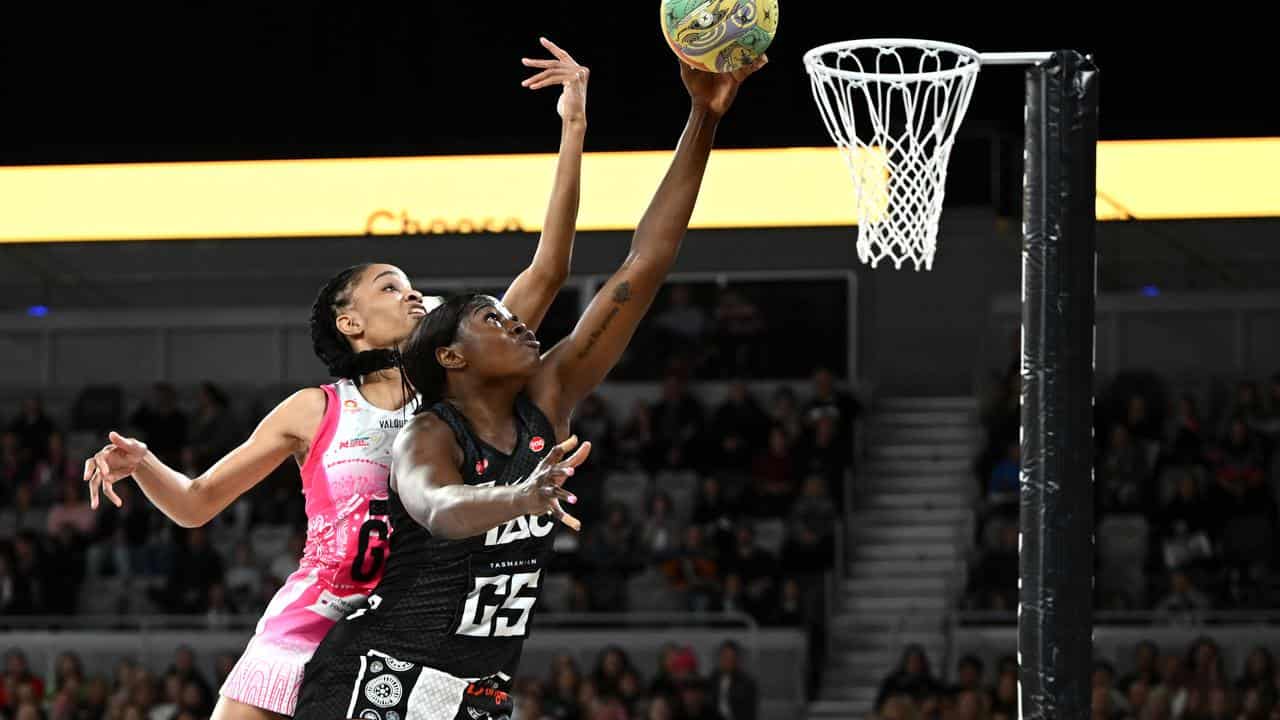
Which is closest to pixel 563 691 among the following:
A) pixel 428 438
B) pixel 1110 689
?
pixel 1110 689

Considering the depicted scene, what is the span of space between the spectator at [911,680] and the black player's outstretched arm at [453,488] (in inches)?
344

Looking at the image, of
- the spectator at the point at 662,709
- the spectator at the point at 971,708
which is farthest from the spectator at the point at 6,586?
the spectator at the point at 971,708

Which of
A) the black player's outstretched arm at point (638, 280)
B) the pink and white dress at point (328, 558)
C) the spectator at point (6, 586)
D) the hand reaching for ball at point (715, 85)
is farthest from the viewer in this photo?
the spectator at point (6, 586)

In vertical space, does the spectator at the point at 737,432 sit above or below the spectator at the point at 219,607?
above

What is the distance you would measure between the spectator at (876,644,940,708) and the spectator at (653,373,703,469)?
3751 millimetres

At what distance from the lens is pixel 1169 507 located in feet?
45.5

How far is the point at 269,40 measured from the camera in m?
10.1

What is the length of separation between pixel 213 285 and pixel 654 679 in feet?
31.8

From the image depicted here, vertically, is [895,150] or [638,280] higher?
[895,150]

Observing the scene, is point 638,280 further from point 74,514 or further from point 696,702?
point 74,514

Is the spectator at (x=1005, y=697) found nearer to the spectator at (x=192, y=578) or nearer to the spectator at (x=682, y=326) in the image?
the spectator at (x=192, y=578)

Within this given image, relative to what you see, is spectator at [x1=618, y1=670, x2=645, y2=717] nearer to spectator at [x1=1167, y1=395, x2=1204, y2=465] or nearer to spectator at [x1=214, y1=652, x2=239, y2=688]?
spectator at [x1=214, y1=652, x2=239, y2=688]

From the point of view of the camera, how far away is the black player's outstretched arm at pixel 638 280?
159 inches

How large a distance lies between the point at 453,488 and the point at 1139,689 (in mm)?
8933
